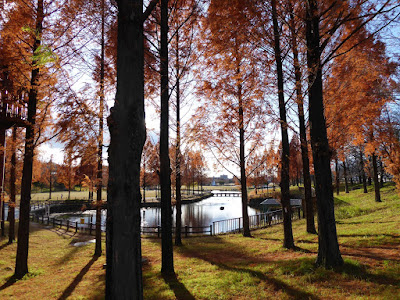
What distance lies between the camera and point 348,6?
503cm

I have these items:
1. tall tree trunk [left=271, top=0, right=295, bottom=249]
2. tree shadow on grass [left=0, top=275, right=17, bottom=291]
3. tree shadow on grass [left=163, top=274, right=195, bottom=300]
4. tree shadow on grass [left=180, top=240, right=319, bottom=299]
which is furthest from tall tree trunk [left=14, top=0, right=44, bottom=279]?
tall tree trunk [left=271, top=0, right=295, bottom=249]

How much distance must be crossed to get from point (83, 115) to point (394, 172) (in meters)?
15.2

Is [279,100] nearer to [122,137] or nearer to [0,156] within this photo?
[122,137]

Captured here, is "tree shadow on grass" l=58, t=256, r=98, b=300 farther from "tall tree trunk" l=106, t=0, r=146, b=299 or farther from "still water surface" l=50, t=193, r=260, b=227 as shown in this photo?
"still water surface" l=50, t=193, r=260, b=227

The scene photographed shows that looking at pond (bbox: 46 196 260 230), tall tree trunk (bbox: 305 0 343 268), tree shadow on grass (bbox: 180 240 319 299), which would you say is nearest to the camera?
tree shadow on grass (bbox: 180 240 319 299)

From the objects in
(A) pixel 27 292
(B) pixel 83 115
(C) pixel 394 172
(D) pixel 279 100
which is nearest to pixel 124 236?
(A) pixel 27 292

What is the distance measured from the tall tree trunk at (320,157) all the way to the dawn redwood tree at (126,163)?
4.07 metres

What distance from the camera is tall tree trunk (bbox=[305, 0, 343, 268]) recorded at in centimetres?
514

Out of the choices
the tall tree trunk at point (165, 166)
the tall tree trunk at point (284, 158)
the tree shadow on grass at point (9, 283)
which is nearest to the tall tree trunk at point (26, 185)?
the tree shadow on grass at point (9, 283)

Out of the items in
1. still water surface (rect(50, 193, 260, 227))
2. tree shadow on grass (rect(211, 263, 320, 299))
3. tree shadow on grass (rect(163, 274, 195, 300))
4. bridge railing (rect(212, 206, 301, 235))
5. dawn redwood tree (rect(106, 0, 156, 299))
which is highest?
dawn redwood tree (rect(106, 0, 156, 299))

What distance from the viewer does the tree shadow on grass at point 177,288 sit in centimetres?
457

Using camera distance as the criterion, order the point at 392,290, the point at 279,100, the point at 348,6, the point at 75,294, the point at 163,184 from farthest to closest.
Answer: the point at 279,100
the point at 163,184
the point at 75,294
the point at 348,6
the point at 392,290

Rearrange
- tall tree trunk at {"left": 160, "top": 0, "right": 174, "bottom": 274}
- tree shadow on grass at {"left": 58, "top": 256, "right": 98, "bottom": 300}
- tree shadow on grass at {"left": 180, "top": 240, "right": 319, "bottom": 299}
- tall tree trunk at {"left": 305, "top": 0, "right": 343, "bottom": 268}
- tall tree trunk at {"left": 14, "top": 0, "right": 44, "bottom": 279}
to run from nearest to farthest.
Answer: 1. tree shadow on grass at {"left": 180, "top": 240, "right": 319, "bottom": 299}
2. tall tree trunk at {"left": 305, "top": 0, "right": 343, "bottom": 268}
3. tree shadow on grass at {"left": 58, "top": 256, "right": 98, "bottom": 300}
4. tall tree trunk at {"left": 160, "top": 0, "right": 174, "bottom": 274}
5. tall tree trunk at {"left": 14, "top": 0, "right": 44, "bottom": 279}

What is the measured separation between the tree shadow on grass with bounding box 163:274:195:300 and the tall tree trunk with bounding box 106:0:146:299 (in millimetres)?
1932
